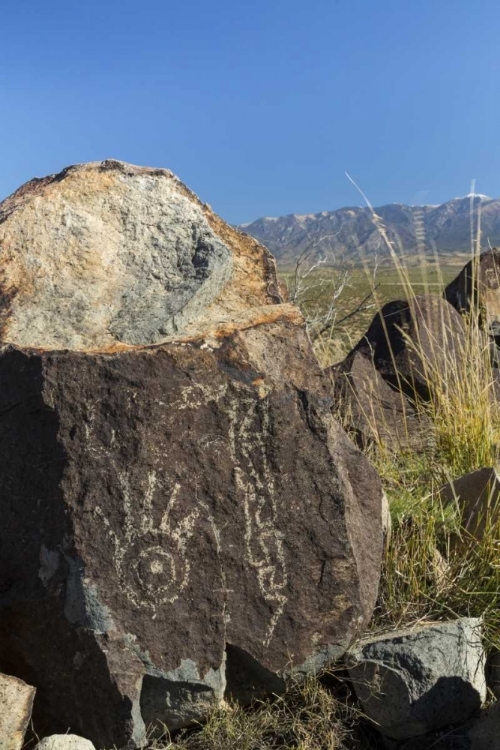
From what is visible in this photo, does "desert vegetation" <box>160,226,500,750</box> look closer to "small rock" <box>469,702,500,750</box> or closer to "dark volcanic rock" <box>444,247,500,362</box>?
"small rock" <box>469,702,500,750</box>

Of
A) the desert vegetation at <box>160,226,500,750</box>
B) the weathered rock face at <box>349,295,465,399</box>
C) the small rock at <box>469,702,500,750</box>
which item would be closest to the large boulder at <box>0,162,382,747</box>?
the desert vegetation at <box>160,226,500,750</box>

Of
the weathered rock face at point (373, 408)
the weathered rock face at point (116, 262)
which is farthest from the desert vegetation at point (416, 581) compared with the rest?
the weathered rock face at point (116, 262)

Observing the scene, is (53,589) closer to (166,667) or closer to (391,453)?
(166,667)

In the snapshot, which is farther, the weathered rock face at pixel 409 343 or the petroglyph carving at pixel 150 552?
the weathered rock face at pixel 409 343

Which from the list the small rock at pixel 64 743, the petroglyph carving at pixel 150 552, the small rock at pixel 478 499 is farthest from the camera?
the small rock at pixel 478 499

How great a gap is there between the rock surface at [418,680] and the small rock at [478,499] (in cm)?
54

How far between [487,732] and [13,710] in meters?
1.54

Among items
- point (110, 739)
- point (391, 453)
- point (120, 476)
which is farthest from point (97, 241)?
point (391, 453)

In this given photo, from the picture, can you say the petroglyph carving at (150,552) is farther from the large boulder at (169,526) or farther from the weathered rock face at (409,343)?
the weathered rock face at (409,343)

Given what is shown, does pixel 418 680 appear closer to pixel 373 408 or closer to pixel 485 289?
pixel 373 408

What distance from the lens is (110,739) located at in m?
2.54

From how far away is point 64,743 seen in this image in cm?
237

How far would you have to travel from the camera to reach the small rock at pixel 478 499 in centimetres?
316

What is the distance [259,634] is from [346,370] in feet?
10.4
